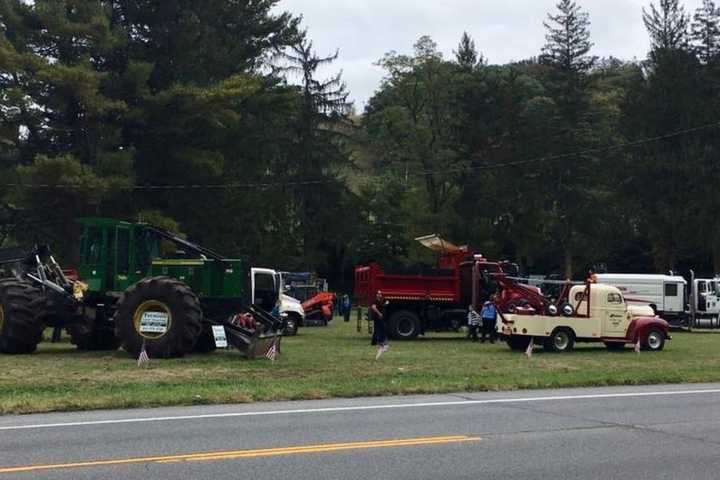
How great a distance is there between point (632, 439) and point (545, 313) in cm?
1517

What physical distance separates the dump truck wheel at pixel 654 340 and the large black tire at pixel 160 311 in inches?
528

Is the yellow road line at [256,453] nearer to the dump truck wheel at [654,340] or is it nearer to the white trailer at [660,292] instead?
the dump truck wheel at [654,340]

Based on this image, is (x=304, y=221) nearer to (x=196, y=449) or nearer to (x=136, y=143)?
(x=136, y=143)

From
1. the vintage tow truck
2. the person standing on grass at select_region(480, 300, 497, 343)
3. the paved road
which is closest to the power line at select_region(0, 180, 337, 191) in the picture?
the person standing on grass at select_region(480, 300, 497, 343)

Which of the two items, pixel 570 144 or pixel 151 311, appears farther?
pixel 570 144

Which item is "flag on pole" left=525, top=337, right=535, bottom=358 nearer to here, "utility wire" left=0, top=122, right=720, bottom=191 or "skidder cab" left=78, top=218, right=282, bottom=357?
"skidder cab" left=78, top=218, right=282, bottom=357

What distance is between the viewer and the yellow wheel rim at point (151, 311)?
19.9m

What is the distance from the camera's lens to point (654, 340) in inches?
1027

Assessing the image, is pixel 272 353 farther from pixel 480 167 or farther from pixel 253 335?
pixel 480 167

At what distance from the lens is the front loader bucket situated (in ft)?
68.0

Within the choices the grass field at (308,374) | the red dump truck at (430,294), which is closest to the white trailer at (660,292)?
the red dump truck at (430,294)

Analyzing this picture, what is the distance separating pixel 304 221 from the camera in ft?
209

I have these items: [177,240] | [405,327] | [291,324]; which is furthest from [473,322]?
[177,240]

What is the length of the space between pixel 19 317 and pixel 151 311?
335 cm
